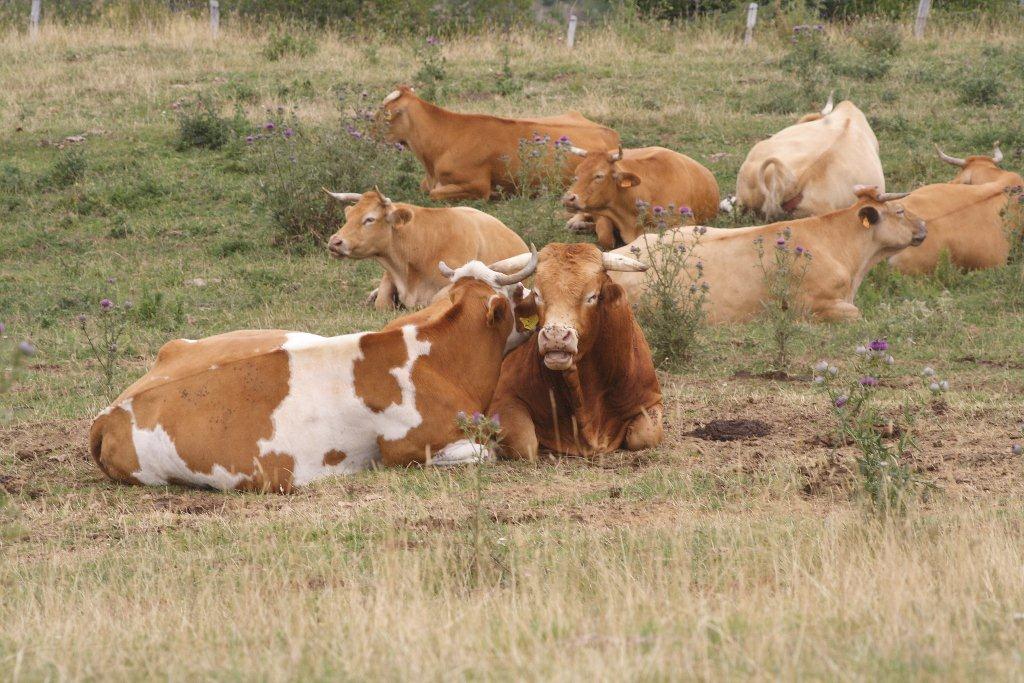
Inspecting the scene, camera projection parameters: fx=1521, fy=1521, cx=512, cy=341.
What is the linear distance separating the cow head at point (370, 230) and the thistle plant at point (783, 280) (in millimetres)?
3198

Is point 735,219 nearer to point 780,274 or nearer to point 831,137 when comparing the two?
point 831,137

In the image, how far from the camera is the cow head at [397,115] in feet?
56.9

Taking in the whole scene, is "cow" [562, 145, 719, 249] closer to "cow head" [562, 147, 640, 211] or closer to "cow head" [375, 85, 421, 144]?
"cow head" [562, 147, 640, 211]

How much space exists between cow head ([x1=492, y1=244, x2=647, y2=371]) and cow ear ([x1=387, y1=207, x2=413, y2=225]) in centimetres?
489

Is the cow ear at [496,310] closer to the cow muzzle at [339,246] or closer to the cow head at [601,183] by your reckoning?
the cow muzzle at [339,246]

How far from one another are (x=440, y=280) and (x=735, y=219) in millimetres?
3977

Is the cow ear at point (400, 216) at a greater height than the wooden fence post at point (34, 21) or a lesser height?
lesser

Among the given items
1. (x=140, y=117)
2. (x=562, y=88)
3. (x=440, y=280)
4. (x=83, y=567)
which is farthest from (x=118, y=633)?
(x=562, y=88)

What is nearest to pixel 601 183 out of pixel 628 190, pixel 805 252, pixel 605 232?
pixel 628 190

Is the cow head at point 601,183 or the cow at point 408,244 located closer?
the cow at point 408,244

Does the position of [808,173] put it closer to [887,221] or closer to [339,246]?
[887,221]

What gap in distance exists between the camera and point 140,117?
19500 mm

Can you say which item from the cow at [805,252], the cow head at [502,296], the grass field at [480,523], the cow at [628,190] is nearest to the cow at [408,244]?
the grass field at [480,523]

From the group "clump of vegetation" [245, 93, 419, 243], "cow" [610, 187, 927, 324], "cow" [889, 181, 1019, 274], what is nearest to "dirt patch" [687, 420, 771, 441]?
"cow" [610, 187, 927, 324]
